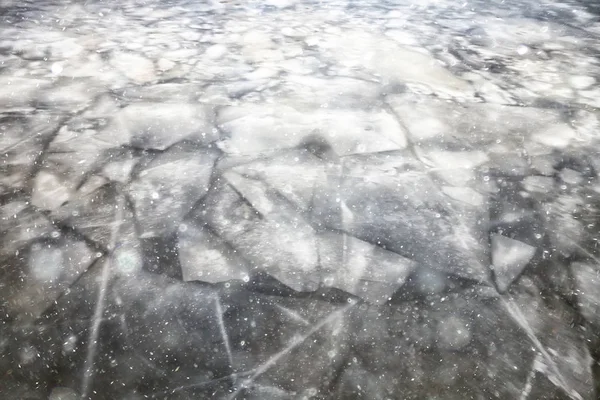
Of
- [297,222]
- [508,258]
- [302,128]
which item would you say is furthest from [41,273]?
[508,258]

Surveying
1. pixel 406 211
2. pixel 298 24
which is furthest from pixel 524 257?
pixel 298 24

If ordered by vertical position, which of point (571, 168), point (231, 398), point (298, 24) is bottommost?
point (231, 398)

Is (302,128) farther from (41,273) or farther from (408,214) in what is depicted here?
(41,273)

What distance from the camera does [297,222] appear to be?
1194 mm

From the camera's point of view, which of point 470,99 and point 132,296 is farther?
point 470,99

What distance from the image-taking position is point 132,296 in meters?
0.99

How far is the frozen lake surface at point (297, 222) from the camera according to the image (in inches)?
34.2

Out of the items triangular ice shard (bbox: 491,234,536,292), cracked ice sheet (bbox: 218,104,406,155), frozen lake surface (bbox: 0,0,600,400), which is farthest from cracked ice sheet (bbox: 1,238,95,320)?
triangular ice shard (bbox: 491,234,536,292)

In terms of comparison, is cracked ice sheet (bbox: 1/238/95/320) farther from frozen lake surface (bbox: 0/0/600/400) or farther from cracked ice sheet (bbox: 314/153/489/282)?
cracked ice sheet (bbox: 314/153/489/282)

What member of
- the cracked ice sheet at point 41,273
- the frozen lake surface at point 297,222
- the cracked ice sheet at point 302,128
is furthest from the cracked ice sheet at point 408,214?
the cracked ice sheet at point 41,273

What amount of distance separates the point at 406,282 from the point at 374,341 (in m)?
0.20

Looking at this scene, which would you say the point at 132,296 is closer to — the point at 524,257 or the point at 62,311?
the point at 62,311

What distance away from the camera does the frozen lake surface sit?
2.85 feet

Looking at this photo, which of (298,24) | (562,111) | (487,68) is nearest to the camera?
(562,111)
